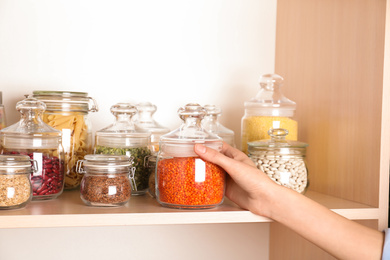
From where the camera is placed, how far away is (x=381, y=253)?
901 mm

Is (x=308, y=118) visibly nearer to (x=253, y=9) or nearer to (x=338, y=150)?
(x=338, y=150)

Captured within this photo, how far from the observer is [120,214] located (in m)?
0.86

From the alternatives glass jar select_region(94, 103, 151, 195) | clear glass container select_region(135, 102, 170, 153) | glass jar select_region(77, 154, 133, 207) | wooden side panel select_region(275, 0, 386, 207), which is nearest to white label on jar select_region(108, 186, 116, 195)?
glass jar select_region(77, 154, 133, 207)

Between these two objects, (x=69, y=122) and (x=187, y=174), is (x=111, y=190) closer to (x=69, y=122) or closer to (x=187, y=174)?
(x=187, y=174)

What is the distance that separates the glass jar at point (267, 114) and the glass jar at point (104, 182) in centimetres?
39

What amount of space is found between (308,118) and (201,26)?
40 cm

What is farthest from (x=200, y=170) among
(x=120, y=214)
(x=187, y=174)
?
(x=120, y=214)

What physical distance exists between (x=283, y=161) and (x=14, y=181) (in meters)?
0.55

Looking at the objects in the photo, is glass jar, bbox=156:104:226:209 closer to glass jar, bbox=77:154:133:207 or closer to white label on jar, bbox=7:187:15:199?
glass jar, bbox=77:154:133:207

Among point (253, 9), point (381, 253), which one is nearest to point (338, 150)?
point (381, 253)

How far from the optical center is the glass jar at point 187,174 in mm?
903

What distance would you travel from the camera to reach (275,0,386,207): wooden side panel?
106 centimetres

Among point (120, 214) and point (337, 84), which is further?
point (337, 84)

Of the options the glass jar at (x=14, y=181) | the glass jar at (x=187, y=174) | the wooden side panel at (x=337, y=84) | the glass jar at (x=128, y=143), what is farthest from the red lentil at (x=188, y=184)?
the wooden side panel at (x=337, y=84)
